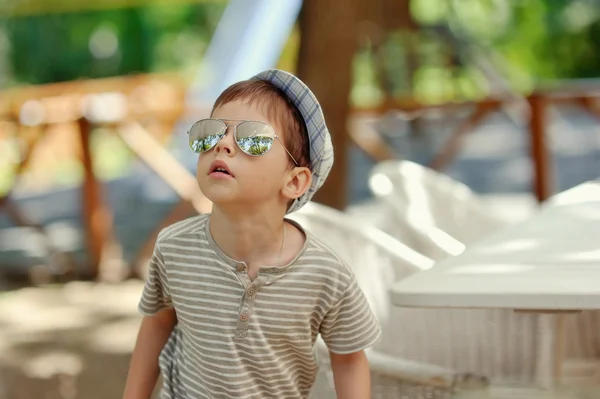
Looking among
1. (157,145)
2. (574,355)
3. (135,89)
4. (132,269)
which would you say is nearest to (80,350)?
(132,269)

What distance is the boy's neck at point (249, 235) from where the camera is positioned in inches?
70.6

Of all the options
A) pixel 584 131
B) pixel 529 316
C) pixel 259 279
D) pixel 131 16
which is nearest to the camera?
pixel 259 279

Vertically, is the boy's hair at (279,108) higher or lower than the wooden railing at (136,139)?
higher

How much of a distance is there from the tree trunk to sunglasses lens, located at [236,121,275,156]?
330 centimetres

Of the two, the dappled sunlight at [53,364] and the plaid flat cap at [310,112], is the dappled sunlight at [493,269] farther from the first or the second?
the dappled sunlight at [53,364]

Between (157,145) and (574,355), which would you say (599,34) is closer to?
(157,145)

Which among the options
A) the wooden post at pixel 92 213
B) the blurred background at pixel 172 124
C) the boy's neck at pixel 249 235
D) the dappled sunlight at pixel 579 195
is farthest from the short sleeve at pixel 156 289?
the wooden post at pixel 92 213

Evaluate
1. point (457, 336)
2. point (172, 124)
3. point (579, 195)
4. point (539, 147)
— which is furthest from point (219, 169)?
point (172, 124)

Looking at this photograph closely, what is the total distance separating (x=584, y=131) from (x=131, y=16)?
30.2ft

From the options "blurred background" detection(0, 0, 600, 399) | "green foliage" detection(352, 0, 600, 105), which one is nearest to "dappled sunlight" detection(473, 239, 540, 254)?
"blurred background" detection(0, 0, 600, 399)

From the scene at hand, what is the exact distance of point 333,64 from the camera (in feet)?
16.7

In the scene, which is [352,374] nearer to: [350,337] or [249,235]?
[350,337]

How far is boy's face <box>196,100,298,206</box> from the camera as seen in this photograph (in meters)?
1.72

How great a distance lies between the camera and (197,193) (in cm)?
656
